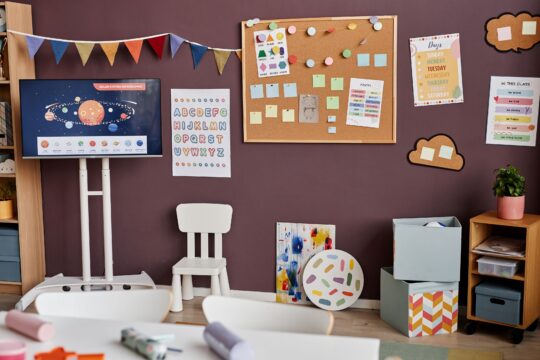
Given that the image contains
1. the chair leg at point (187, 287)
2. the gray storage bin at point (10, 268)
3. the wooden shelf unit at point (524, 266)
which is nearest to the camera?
the wooden shelf unit at point (524, 266)

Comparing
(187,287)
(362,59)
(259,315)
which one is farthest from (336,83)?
(259,315)

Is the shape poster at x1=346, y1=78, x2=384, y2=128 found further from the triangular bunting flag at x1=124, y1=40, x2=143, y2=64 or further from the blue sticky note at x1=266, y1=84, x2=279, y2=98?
the triangular bunting flag at x1=124, y1=40, x2=143, y2=64

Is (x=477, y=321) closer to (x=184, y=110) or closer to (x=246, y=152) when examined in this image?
(x=246, y=152)

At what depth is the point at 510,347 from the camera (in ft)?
11.0

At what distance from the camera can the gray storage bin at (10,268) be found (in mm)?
4301

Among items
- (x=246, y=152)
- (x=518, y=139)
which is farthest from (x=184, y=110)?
(x=518, y=139)

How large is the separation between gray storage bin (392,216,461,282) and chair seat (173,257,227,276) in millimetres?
1131

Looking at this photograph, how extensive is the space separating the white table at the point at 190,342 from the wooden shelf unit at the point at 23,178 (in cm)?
255

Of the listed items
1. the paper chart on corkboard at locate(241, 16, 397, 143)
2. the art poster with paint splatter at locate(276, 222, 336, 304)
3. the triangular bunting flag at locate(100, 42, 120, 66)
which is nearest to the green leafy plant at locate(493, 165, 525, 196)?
the paper chart on corkboard at locate(241, 16, 397, 143)

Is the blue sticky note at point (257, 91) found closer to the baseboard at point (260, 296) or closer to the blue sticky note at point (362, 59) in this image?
the blue sticky note at point (362, 59)

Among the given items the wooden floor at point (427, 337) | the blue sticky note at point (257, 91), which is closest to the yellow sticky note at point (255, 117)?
the blue sticky note at point (257, 91)

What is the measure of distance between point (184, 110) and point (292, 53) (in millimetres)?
827

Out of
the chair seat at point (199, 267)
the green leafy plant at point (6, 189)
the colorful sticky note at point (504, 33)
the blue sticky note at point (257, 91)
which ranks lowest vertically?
the chair seat at point (199, 267)

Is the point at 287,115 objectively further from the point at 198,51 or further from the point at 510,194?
the point at 510,194
